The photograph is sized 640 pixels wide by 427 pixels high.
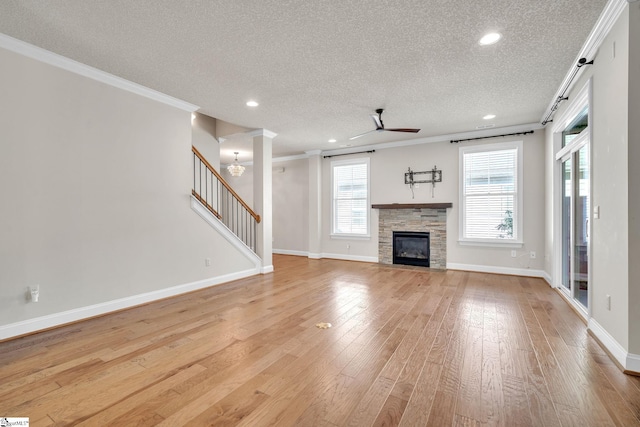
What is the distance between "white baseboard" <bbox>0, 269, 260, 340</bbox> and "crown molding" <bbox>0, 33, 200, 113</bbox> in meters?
2.71

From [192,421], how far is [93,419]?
0.59 meters

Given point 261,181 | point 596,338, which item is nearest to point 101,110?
point 261,181

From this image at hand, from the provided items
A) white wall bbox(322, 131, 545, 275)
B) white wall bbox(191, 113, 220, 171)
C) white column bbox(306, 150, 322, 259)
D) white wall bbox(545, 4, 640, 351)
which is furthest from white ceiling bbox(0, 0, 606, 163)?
white column bbox(306, 150, 322, 259)

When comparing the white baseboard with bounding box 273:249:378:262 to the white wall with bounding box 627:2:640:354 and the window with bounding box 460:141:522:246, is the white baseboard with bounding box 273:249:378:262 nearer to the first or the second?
the window with bounding box 460:141:522:246

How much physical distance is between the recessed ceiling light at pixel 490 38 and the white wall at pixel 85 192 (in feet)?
13.2

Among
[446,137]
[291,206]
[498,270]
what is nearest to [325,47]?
[446,137]

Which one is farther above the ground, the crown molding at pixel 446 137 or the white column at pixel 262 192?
the crown molding at pixel 446 137

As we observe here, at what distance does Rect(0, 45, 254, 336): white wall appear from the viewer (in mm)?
2824

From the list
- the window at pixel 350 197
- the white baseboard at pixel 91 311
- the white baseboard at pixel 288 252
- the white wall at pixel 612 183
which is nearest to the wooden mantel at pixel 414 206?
the window at pixel 350 197

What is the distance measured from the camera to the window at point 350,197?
7.22m

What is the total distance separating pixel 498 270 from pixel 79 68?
733 centimetres

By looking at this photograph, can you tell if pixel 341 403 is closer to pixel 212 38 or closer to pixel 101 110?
pixel 212 38

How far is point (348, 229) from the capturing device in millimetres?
7492

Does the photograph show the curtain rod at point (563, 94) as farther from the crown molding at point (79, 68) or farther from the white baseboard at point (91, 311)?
the white baseboard at point (91, 311)
